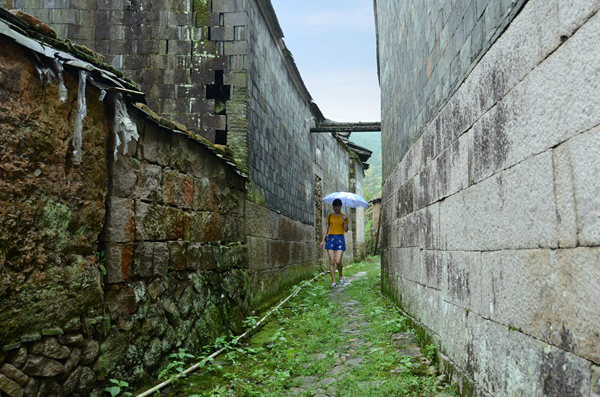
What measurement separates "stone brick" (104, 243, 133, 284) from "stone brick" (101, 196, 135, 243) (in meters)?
0.05

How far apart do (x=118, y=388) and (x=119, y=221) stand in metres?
1.04

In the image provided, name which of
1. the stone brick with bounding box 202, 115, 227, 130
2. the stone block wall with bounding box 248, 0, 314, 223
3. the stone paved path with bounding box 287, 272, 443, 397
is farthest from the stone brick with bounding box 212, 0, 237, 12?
the stone paved path with bounding box 287, 272, 443, 397

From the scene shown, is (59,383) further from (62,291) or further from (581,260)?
(581,260)

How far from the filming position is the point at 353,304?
22.6ft

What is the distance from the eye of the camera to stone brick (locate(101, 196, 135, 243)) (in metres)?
2.82

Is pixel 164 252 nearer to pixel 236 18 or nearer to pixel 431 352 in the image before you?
pixel 431 352

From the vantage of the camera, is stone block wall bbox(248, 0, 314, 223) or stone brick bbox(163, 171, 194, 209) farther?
stone block wall bbox(248, 0, 314, 223)

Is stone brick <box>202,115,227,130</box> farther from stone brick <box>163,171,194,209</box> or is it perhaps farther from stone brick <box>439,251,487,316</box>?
stone brick <box>439,251,487,316</box>

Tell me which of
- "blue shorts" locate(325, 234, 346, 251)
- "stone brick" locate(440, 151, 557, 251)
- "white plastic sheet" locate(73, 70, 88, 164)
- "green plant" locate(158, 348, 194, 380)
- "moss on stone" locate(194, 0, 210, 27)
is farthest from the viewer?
"blue shorts" locate(325, 234, 346, 251)

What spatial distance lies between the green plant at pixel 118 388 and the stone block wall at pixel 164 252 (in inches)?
3.2

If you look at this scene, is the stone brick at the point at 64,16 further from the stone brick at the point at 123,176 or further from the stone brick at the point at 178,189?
the stone brick at the point at 123,176

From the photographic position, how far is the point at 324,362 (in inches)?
152

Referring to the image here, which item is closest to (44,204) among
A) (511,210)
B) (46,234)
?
(46,234)

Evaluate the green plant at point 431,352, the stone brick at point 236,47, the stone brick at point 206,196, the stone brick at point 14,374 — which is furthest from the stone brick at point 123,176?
the stone brick at point 236,47
